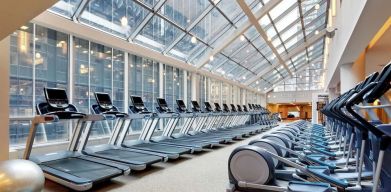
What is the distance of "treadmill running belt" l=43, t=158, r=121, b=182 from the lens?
345 cm

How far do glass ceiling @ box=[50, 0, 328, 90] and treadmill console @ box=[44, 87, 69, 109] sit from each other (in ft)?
7.58

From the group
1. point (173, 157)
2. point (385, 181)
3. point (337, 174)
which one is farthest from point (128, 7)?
point (385, 181)

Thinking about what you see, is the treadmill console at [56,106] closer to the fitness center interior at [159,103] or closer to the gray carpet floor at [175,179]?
the fitness center interior at [159,103]

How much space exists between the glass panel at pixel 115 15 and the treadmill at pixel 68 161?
2893 millimetres

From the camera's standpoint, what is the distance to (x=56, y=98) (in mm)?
4312

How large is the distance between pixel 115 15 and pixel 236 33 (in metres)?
5.05

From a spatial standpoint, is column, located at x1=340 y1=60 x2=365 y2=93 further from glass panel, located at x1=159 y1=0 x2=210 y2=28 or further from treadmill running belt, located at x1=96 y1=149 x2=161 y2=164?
treadmill running belt, located at x1=96 y1=149 x2=161 y2=164

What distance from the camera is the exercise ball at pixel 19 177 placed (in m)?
2.36

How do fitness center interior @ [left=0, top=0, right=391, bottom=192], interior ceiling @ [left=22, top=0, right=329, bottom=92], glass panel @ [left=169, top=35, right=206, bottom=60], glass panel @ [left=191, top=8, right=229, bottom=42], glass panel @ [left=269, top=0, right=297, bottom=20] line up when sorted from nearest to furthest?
fitness center interior @ [left=0, top=0, right=391, bottom=192], interior ceiling @ [left=22, top=0, right=329, bottom=92], glass panel @ [left=191, top=8, right=229, bottom=42], glass panel @ [left=169, top=35, right=206, bottom=60], glass panel @ [left=269, top=0, right=297, bottom=20]

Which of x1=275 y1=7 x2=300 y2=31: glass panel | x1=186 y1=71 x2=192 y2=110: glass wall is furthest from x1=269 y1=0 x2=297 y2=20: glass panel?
x1=186 y1=71 x2=192 y2=110: glass wall

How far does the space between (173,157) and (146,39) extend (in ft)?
15.9

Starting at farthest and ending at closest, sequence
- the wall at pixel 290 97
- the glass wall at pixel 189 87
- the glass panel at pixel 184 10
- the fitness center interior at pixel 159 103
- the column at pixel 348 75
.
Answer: the wall at pixel 290 97, the glass wall at pixel 189 87, the column at pixel 348 75, the glass panel at pixel 184 10, the fitness center interior at pixel 159 103

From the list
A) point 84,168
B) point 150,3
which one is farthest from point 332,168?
point 150,3

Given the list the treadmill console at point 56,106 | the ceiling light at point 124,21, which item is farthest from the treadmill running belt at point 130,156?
the ceiling light at point 124,21
